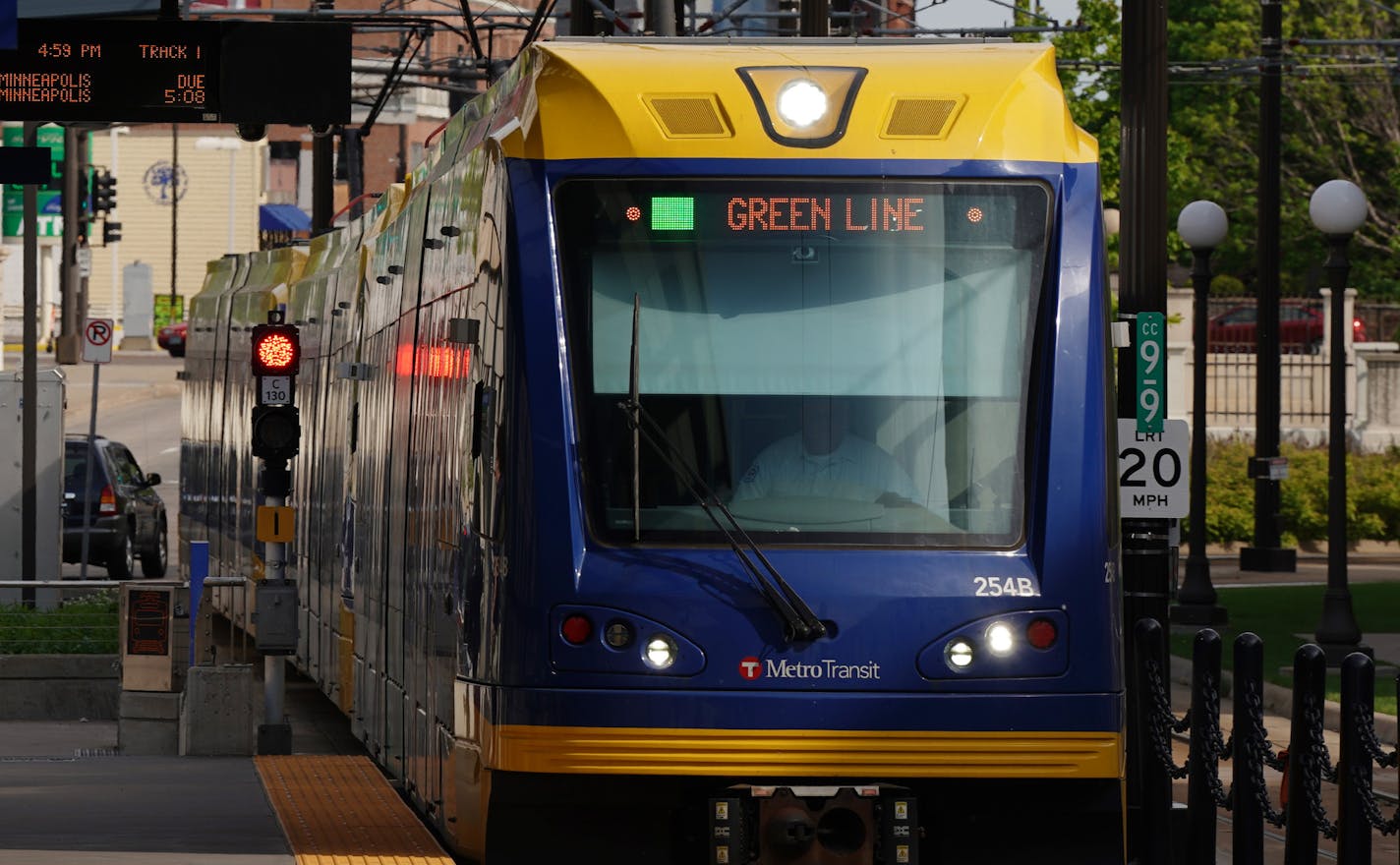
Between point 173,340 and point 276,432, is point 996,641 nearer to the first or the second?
point 276,432

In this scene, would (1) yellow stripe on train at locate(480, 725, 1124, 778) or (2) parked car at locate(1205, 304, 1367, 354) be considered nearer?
(1) yellow stripe on train at locate(480, 725, 1124, 778)

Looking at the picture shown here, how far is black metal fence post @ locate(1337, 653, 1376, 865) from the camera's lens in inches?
386

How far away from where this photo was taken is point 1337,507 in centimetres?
2058

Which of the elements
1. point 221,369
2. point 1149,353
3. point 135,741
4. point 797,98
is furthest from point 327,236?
point 797,98

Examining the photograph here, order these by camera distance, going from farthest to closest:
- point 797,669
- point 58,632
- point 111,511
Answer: point 111,511 → point 58,632 → point 797,669

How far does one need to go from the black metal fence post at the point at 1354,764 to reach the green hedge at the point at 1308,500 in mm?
26807

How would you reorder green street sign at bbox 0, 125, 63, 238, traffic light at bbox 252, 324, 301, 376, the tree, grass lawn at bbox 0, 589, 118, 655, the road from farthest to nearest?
1. green street sign at bbox 0, 125, 63, 238
2. the tree
3. the road
4. grass lawn at bbox 0, 589, 118, 655
5. traffic light at bbox 252, 324, 301, 376

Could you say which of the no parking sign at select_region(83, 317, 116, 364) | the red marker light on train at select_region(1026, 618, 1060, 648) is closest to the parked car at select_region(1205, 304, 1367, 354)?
the no parking sign at select_region(83, 317, 116, 364)

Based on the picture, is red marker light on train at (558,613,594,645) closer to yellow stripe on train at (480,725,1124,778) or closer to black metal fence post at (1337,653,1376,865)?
yellow stripe on train at (480,725,1124,778)

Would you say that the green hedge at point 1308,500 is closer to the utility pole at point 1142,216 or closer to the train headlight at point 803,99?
the utility pole at point 1142,216

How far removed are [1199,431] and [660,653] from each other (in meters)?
18.7

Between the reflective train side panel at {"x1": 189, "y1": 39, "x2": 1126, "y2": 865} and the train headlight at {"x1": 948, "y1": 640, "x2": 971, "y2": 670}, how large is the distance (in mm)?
37

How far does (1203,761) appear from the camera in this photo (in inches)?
444

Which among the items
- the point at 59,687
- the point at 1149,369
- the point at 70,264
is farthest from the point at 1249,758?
the point at 70,264
